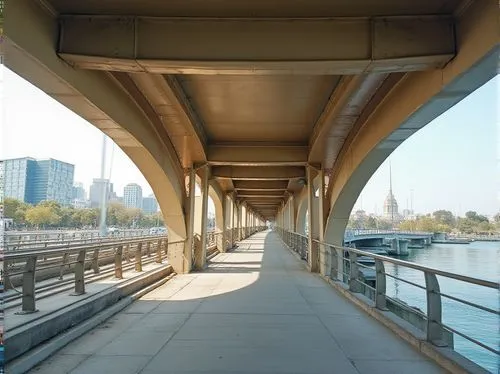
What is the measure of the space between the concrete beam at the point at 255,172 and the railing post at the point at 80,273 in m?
11.9

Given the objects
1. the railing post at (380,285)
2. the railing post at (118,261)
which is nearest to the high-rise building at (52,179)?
the railing post at (118,261)

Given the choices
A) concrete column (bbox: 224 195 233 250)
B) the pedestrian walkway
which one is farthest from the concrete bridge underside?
concrete column (bbox: 224 195 233 250)

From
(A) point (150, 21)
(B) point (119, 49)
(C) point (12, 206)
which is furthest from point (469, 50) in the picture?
(C) point (12, 206)

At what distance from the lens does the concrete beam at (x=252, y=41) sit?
556 centimetres

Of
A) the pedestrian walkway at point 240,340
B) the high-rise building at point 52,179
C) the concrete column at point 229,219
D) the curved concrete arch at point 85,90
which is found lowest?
the pedestrian walkway at point 240,340

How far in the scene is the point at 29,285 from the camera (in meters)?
5.10

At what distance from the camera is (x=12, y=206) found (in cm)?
3806

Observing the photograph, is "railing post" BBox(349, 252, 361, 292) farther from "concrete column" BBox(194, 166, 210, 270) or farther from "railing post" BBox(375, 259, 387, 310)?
"concrete column" BBox(194, 166, 210, 270)

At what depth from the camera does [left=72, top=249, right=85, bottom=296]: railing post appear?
6559 mm

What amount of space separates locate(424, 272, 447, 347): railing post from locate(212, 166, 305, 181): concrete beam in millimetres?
13678

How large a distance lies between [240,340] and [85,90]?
4.33 metres

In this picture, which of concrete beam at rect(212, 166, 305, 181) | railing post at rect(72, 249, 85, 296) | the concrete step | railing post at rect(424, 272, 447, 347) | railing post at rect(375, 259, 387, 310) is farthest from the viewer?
concrete beam at rect(212, 166, 305, 181)

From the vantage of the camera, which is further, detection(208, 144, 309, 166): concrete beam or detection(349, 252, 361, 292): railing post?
detection(208, 144, 309, 166): concrete beam

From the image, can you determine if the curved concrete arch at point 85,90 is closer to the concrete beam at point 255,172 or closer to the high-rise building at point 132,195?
the concrete beam at point 255,172
